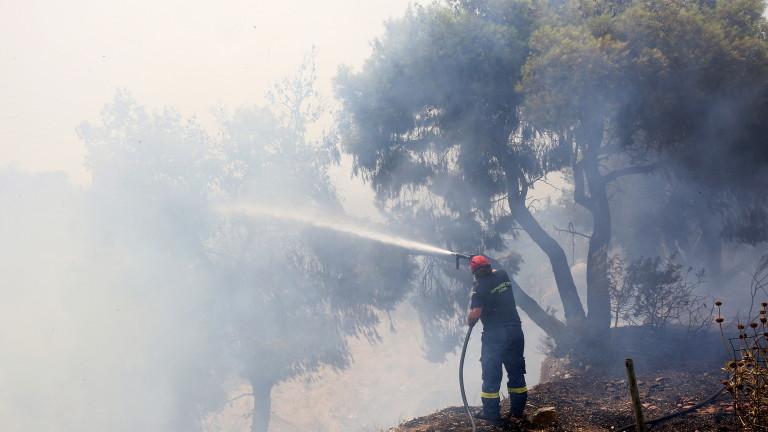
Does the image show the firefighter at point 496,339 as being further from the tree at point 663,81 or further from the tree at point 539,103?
the tree at point 663,81

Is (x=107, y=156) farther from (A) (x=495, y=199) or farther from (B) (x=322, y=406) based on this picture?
(B) (x=322, y=406)

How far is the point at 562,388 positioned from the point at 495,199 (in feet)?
17.8

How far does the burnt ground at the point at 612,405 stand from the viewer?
223 inches

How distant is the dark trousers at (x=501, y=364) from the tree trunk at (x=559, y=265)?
5072 mm

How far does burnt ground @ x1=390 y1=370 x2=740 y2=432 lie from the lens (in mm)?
5652

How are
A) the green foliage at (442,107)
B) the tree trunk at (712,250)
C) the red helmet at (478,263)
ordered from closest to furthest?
the red helmet at (478,263)
the green foliage at (442,107)
the tree trunk at (712,250)

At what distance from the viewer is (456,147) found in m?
12.2

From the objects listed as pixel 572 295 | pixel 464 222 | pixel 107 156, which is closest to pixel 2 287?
pixel 107 156

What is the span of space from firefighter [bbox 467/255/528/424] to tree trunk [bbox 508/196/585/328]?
197 inches

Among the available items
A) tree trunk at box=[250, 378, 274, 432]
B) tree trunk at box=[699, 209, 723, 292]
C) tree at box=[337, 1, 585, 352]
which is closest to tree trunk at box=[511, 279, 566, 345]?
tree at box=[337, 1, 585, 352]

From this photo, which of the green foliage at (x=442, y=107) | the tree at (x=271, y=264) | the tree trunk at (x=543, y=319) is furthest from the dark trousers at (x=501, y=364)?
the tree at (x=271, y=264)

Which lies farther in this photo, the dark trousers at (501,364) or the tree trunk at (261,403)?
the tree trunk at (261,403)

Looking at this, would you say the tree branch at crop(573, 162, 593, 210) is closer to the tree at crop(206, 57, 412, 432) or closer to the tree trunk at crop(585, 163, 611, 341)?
the tree trunk at crop(585, 163, 611, 341)

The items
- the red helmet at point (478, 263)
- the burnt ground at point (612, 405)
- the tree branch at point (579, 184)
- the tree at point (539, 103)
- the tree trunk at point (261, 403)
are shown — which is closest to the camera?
the burnt ground at point (612, 405)
